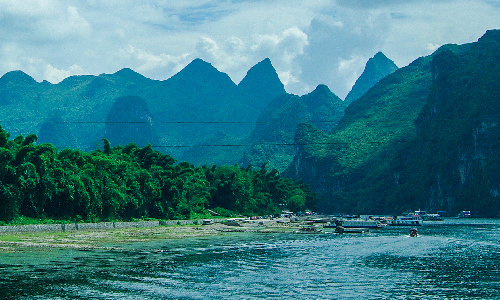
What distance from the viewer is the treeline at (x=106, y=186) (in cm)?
6256

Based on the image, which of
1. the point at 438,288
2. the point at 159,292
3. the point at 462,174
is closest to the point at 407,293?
the point at 438,288

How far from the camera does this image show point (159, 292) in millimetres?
28969

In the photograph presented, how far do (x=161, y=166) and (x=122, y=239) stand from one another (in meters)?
48.7

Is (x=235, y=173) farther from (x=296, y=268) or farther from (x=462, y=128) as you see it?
(x=462, y=128)

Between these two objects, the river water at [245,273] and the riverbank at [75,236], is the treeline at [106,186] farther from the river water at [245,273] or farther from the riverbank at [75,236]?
the river water at [245,273]

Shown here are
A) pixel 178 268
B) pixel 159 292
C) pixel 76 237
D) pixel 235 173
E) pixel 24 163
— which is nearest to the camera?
pixel 159 292

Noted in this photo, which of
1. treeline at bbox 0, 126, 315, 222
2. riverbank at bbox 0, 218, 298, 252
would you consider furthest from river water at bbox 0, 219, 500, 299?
treeline at bbox 0, 126, 315, 222

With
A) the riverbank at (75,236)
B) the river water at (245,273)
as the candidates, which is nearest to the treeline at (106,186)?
the riverbank at (75,236)

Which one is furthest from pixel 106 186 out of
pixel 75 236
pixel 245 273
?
pixel 245 273

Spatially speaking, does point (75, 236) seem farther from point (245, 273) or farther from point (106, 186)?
point (245, 273)

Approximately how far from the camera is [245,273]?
121 feet

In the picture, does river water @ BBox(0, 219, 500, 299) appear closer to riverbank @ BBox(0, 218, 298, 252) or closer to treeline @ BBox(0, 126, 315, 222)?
riverbank @ BBox(0, 218, 298, 252)

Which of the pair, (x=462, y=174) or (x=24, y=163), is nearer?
(x=24, y=163)

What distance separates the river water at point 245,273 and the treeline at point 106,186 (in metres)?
18.7
